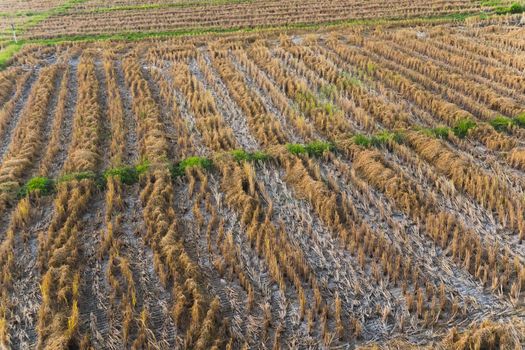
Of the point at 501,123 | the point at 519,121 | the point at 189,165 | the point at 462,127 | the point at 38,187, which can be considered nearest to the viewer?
the point at 38,187

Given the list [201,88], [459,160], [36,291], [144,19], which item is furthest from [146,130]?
[144,19]

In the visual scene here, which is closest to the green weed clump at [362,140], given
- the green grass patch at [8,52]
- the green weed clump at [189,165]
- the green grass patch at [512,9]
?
the green weed clump at [189,165]

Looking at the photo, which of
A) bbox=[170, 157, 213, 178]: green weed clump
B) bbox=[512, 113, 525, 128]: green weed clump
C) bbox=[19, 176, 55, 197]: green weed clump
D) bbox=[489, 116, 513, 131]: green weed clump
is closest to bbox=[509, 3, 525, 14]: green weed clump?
bbox=[512, 113, 525, 128]: green weed clump

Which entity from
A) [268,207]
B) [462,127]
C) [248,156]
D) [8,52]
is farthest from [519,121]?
[8,52]

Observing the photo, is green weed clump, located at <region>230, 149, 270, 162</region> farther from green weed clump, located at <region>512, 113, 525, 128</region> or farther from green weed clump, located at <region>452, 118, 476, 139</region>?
green weed clump, located at <region>512, 113, 525, 128</region>

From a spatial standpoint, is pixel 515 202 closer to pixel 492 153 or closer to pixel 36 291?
pixel 492 153

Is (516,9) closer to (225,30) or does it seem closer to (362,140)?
(225,30)
